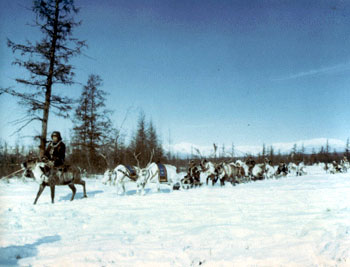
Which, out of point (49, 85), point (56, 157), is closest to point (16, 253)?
point (56, 157)

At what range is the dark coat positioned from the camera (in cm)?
924

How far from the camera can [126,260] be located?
378 cm

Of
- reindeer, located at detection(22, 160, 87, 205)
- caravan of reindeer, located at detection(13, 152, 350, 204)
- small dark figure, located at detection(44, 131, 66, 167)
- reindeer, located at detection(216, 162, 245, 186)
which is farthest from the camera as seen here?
reindeer, located at detection(216, 162, 245, 186)

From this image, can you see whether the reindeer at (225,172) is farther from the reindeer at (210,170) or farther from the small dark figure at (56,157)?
the small dark figure at (56,157)

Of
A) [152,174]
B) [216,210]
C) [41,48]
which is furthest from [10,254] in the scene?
[41,48]

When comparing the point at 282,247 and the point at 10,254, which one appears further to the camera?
the point at 282,247

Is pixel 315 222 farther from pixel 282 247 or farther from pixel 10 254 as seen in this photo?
pixel 10 254

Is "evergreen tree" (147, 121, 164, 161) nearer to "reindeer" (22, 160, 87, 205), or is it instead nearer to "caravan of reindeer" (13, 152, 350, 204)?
"caravan of reindeer" (13, 152, 350, 204)

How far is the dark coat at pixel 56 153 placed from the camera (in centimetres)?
924

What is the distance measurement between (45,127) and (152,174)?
552cm

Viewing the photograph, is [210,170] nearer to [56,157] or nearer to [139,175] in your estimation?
[139,175]

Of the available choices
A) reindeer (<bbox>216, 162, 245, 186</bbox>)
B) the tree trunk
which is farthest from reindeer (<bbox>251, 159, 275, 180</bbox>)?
the tree trunk

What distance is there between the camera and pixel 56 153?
9.41 meters

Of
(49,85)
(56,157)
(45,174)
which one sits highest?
(49,85)
